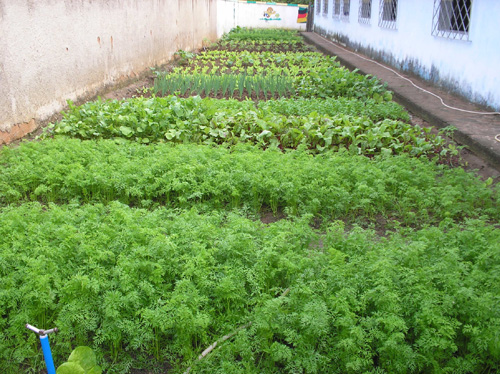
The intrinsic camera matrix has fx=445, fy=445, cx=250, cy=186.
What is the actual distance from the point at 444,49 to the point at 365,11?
291 inches

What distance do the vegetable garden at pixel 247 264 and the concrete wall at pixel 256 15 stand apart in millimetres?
19923

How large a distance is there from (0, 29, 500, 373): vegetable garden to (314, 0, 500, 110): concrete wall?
10.6ft

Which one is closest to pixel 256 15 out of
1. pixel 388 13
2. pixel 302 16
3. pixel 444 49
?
pixel 302 16

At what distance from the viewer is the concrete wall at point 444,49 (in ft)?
23.9

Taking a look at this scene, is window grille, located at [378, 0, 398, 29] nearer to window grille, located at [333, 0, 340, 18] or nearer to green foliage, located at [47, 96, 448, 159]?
green foliage, located at [47, 96, 448, 159]

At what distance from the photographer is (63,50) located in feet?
25.5

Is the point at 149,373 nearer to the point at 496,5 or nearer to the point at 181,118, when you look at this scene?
the point at 181,118

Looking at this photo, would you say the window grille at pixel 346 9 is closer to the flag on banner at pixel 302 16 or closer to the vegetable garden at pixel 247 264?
the flag on banner at pixel 302 16

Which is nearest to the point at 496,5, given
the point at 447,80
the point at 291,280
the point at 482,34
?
the point at 482,34

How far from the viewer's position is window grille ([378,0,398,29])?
12.4 m

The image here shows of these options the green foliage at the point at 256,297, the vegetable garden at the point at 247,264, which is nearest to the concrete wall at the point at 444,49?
the vegetable garden at the point at 247,264

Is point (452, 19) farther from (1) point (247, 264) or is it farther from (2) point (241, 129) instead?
(1) point (247, 264)

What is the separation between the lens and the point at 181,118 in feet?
21.8

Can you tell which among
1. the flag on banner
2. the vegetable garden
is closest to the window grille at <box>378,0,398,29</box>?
the vegetable garden
